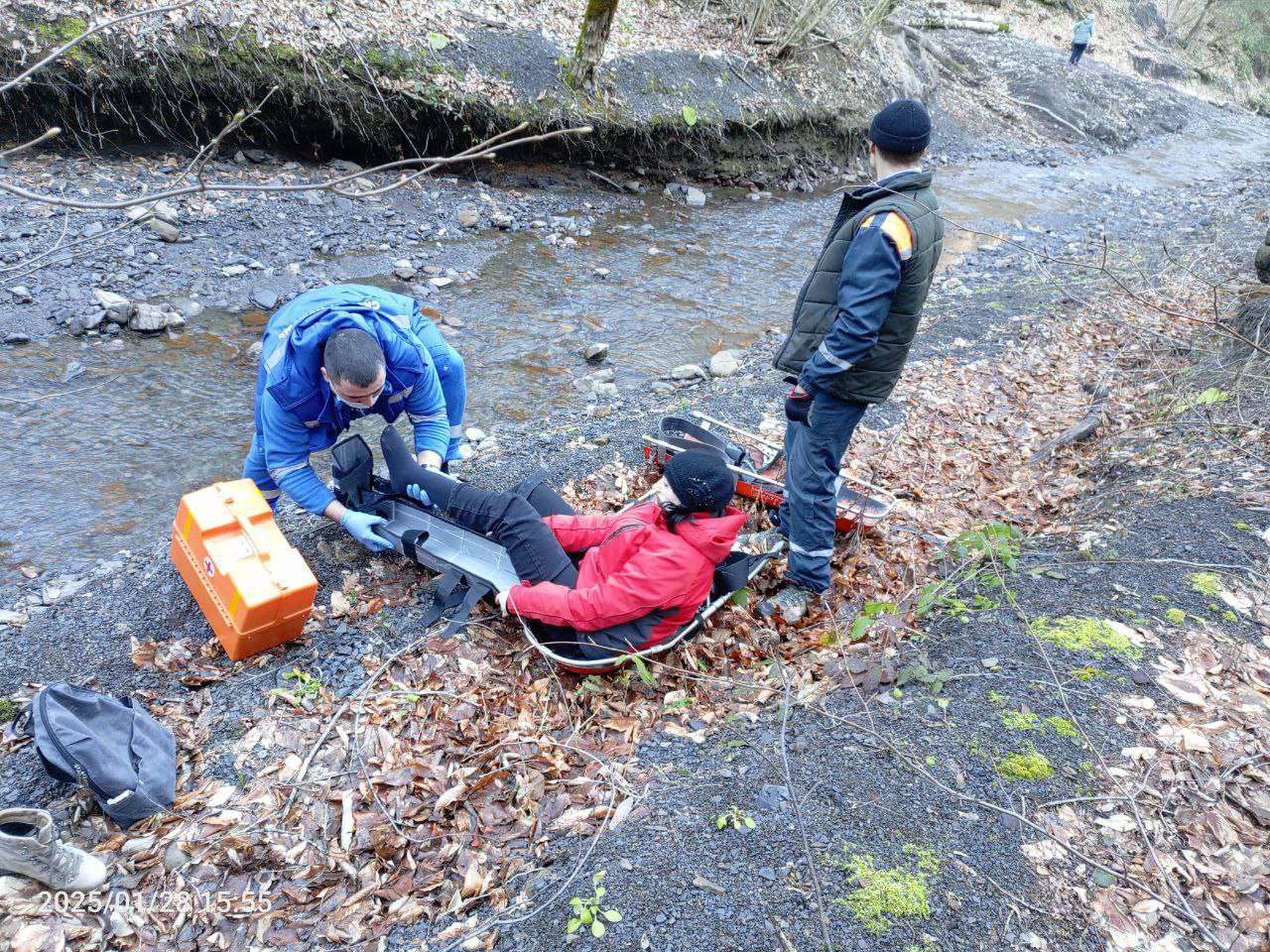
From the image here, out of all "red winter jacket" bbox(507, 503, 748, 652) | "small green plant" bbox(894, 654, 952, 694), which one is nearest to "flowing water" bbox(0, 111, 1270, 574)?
"red winter jacket" bbox(507, 503, 748, 652)

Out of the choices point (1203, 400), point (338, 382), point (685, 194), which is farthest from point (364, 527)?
point (685, 194)

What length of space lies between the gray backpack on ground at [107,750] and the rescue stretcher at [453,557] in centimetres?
132

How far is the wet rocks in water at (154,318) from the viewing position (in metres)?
7.11

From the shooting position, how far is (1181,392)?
6371mm

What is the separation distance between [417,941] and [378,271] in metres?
7.65

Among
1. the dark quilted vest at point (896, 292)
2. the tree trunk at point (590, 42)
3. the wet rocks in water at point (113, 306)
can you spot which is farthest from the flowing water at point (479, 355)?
the dark quilted vest at point (896, 292)

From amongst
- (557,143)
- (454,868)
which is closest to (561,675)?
(454,868)

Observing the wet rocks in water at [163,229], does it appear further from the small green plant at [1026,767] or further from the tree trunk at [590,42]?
the small green plant at [1026,767]

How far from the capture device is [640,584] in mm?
3545

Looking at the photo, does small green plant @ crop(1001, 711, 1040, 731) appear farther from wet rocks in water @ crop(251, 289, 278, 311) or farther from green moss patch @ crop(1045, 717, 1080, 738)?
wet rocks in water @ crop(251, 289, 278, 311)

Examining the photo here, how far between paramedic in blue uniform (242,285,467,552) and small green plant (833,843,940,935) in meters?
2.88

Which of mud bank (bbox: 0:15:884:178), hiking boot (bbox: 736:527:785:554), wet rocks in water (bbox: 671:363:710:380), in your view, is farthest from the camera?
mud bank (bbox: 0:15:884:178)

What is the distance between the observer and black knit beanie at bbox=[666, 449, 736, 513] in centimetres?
342

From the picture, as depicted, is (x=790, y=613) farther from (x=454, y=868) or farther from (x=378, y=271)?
(x=378, y=271)
